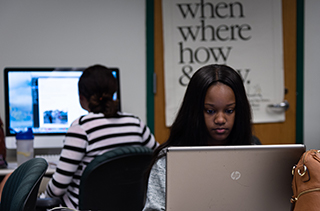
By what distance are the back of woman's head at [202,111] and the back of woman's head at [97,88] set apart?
685 mm

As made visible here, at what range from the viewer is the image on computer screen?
2.19 metres

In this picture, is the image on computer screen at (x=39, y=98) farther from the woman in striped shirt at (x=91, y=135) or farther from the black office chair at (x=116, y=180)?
the black office chair at (x=116, y=180)

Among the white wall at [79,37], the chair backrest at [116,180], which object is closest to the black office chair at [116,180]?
the chair backrest at [116,180]

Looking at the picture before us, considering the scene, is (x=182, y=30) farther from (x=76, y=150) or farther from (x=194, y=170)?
(x=194, y=170)

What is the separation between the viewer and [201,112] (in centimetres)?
119

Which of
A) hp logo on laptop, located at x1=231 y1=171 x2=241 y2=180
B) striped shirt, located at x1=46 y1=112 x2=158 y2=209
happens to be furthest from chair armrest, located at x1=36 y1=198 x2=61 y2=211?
hp logo on laptop, located at x1=231 y1=171 x2=241 y2=180

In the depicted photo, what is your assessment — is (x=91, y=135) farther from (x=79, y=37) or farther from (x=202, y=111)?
(x=79, y=37)

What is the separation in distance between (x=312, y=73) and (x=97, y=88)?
184 centimetres

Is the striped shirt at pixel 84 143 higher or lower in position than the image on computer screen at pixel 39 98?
lower

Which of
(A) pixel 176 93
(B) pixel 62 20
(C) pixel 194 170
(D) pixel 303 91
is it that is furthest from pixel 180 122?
(D) pixel 303 91

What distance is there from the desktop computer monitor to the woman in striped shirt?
0.34 m

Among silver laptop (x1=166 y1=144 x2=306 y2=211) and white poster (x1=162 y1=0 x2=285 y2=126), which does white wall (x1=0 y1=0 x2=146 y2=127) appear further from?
silver laptop (x1=166 y1=144 x2=306 y2=211)

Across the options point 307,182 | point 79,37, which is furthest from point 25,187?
point 79,37

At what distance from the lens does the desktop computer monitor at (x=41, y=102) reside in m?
2.19
